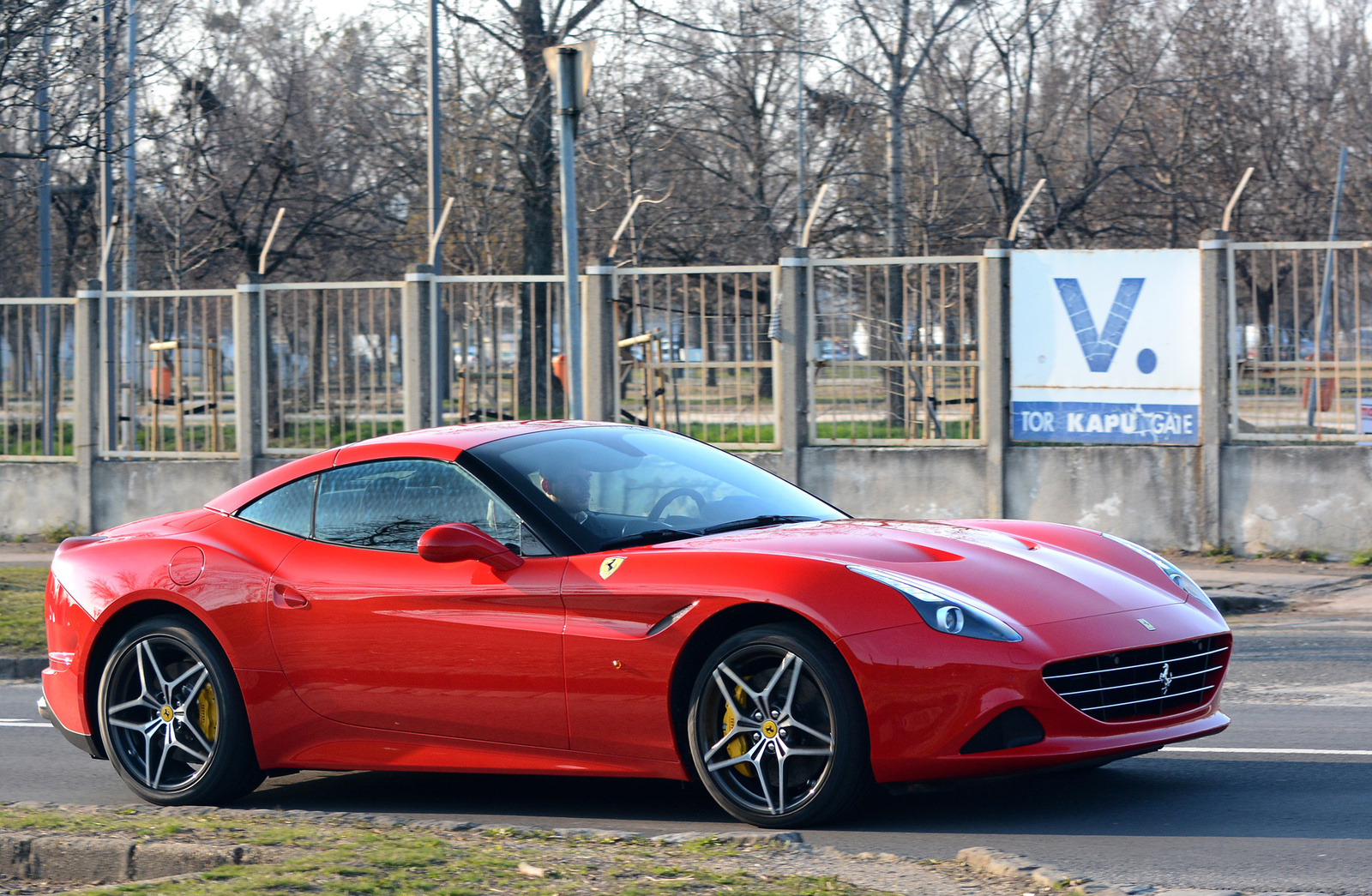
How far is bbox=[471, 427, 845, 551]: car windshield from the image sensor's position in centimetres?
544

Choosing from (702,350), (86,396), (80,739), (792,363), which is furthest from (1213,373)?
(86,396)

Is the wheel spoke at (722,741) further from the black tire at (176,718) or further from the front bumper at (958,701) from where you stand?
the black tire at (176,718)

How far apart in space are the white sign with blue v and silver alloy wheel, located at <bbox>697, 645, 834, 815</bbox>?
8999 millimetres

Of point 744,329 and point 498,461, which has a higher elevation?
point 744,329

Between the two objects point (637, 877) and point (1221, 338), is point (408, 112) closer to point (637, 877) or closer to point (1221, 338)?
point (1221, 338)

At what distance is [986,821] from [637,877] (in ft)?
4.80

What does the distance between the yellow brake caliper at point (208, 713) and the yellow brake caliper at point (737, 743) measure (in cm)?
212

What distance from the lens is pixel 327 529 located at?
5.82 m

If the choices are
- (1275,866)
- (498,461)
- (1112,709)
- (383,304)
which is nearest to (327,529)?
(498,461)

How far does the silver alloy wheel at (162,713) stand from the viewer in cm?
587

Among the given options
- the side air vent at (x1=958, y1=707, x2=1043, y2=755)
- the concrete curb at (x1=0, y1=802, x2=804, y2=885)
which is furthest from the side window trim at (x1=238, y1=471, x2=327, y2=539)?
the side air vent at (x1=958, y1=707, x2=1043, y2=755)

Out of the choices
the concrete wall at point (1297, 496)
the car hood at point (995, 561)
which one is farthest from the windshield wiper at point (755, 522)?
the concrete wall at point (1297, 496)

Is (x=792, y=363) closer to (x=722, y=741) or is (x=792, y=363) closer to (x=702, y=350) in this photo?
(x=702, y=350)

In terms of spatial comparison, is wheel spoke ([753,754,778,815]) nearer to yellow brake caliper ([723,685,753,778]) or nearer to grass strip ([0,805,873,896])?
yellow brake caliper ([723,685,753,778])
